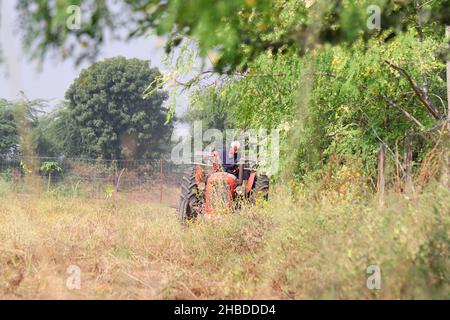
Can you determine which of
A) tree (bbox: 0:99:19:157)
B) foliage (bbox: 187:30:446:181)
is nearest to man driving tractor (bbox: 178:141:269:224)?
foliage (bbox: 187:30:446:181)

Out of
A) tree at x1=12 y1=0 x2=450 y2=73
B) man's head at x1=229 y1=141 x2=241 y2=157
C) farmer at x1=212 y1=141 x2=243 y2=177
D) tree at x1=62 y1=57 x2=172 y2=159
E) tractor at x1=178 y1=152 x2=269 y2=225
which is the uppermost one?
tree at x1=62 y1=57 x2=172 y2=159

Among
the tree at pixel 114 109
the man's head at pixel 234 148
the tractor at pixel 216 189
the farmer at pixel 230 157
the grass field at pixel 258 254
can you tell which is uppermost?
the tree at pixel 114 109

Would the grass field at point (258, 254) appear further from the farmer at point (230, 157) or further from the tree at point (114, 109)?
the tree at point (114, 109)

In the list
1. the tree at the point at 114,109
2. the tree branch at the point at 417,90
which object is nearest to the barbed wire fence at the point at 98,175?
the tree at the point at 114,109

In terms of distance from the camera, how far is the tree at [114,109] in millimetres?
33562

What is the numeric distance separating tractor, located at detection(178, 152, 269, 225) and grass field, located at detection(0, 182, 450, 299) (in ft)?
1.94

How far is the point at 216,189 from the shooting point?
354 inches

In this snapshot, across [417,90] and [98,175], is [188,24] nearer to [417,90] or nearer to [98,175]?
[417,90]

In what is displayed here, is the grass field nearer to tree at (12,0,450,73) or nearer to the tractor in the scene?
the tractor

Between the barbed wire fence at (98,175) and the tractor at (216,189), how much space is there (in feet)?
38.7

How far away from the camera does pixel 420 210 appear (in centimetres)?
511

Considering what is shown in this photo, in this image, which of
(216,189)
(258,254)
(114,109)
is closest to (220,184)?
(216,189)

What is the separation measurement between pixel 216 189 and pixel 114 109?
2576cm

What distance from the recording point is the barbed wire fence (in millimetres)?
22078
